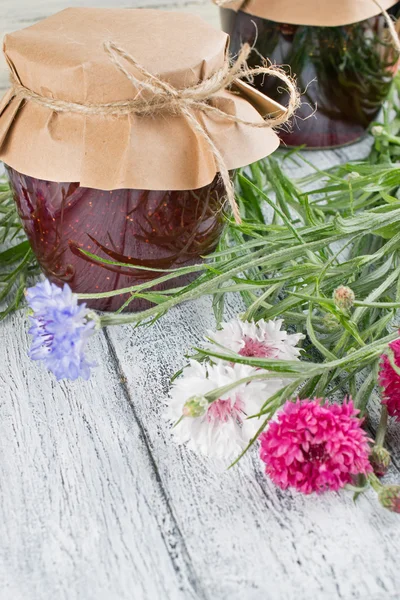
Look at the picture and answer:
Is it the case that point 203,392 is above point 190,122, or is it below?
below

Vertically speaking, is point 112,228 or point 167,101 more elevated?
point 167,101

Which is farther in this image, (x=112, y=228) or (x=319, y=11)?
(x=319, y=11)

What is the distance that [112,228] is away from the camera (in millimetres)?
577

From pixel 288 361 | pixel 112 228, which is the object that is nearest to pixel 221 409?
pixel 288 361

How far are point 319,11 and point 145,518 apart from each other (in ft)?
1.79

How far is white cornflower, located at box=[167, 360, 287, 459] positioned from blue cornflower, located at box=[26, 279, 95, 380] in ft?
0.21

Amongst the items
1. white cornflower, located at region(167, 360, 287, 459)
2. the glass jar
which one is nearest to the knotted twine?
white cornflower, located at region(167, 360, 287, 459)

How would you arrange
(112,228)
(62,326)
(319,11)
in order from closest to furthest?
(62,326) < (112,228) < (319,11)

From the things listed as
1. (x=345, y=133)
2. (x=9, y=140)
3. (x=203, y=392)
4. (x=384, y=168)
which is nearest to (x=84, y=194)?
(x=9, y=140)

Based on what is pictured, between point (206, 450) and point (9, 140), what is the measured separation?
0.27m

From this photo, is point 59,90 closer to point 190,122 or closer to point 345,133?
point 190,122

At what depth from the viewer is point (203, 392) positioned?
18.4 inches

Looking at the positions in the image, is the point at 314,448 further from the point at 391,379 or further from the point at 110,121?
the point at 110,121

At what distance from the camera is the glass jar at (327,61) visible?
80 centimetres
